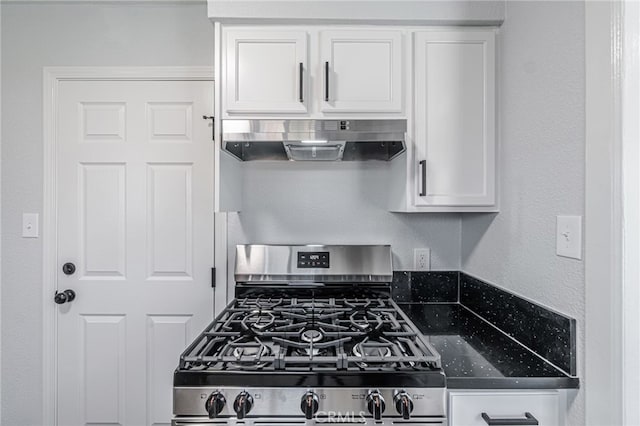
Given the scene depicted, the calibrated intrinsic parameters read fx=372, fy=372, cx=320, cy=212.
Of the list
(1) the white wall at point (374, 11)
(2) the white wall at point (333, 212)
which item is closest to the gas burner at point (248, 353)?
(2) the white wall at point (333, 212)

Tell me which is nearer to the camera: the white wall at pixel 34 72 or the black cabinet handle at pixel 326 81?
the black cabinet handle at pixel 326 81

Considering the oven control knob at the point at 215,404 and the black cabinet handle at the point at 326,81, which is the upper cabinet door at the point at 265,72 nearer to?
the black cabinet handle at the point at 326,81

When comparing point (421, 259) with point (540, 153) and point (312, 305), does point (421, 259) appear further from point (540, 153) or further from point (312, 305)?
point (540, 153)

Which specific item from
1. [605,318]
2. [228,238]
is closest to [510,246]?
[605,318]

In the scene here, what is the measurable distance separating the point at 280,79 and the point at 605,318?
4.29 ft

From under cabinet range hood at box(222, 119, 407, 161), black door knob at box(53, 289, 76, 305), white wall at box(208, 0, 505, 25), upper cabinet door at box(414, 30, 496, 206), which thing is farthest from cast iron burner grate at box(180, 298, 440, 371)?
white wall at box(208, 0, 505, 25)

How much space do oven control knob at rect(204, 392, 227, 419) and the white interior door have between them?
3.28ft

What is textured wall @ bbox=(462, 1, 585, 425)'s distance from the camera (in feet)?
3.40

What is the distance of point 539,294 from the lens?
1209 millimetres

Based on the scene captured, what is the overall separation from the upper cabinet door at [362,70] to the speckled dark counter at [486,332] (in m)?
0.87

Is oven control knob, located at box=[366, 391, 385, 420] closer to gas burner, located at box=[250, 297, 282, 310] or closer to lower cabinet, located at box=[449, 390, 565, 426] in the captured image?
lower cabinet, located at box=[449, 390, 565, 426]

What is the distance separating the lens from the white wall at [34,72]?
193 cm

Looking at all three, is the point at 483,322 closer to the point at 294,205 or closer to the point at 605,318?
the point at 605,318

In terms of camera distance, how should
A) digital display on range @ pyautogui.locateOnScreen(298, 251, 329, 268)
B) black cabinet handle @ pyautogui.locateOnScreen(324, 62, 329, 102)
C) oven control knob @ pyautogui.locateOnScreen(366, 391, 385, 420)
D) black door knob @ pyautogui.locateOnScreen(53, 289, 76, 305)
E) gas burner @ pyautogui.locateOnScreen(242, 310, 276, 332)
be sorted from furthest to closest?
black door knob @ pyautogui.locateOnScreen(53, 289, 76, 305)
digital display on range @ pyautogui.locateOnScreen(298, 251, 329, 268)
black cabinet handle @ pyautogui.locateOnScreen(324, 62, 329, 102)
gas burner @ pyautogui.locateOnScreen(242, 310, 276, 332)
oven control knob @ pyautogui.locateOnScreen(366, 391, 385, 420)
